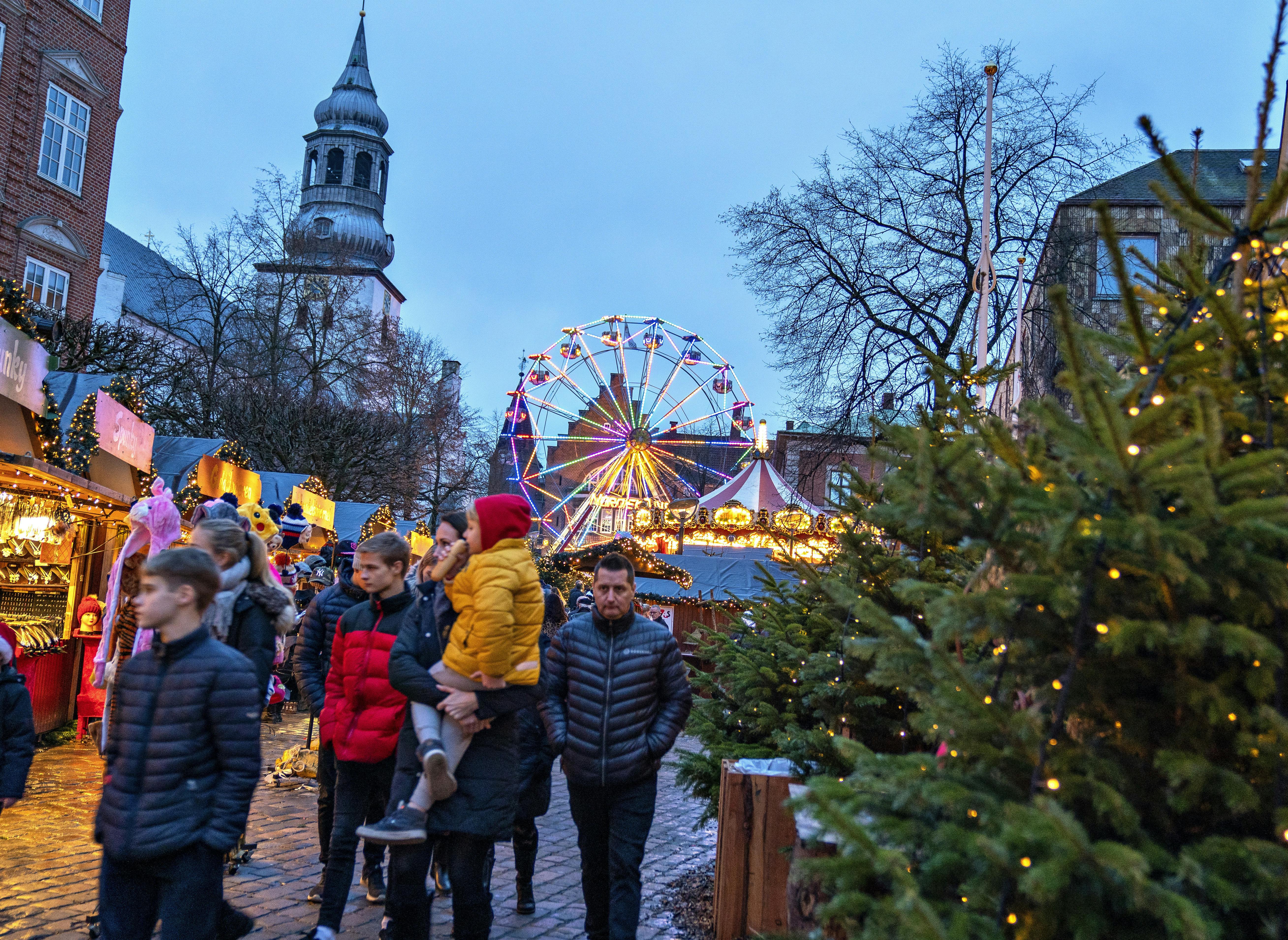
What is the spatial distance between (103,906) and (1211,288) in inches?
152

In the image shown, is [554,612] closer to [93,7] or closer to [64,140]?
[64,140]

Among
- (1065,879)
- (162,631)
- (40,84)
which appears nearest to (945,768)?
(1065,879)

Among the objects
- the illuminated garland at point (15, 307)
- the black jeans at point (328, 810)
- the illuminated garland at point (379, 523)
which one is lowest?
the black jeans at point (328, 810)

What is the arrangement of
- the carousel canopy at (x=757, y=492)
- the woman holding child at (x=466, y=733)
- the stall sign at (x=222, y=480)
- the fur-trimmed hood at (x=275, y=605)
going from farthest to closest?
the carousel canopy at (x=757, y=492) → the stall sign at (x=222, y=480) → the fur-trimmed hood at (x=275, y=605) → the woman holding child at (x=466, y=733)

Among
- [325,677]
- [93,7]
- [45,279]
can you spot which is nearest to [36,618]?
[325,677]

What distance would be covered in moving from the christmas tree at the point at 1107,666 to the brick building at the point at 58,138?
22960 mm

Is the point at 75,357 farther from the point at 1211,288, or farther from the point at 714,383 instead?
the point at 1211,288

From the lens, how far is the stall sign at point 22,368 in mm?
9352

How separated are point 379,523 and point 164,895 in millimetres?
16540

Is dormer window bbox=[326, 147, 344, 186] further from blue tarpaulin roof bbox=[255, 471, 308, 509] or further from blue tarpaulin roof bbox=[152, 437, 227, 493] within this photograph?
blue tarpaulin roof bbox=[152, 437, 227, 493]

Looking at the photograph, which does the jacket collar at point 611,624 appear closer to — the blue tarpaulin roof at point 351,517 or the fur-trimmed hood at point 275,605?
the fur-trimmed hood at point 275,605

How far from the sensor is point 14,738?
14.4ft

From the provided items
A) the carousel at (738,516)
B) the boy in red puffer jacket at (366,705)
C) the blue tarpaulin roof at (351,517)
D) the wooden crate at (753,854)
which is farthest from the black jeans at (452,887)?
the blue tarpaulin roof at (351,517)

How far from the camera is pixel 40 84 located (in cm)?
2175
